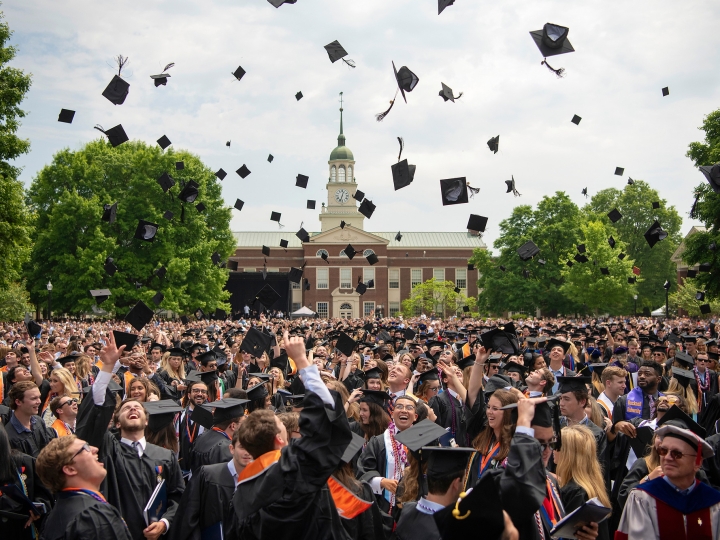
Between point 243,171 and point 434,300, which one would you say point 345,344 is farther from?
point 434,300

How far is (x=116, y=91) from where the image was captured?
12.6 metres

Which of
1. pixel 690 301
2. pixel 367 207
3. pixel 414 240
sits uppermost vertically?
pixel 414 240

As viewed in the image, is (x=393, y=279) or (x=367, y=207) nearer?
(x=367, y=207)

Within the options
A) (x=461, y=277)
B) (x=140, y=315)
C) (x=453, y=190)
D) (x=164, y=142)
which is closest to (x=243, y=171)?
(x=164, y=142)

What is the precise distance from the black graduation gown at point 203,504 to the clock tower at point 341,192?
79.4m

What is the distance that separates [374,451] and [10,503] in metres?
2.42

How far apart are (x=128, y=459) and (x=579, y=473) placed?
9.09 feet

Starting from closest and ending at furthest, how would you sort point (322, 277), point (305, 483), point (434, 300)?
point (305, 483) → point (434, 300) → point (322, 277)

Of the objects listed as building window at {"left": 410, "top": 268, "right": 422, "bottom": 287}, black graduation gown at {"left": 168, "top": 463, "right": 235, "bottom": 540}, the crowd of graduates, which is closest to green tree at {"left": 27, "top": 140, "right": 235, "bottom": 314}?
the crowd of graduates

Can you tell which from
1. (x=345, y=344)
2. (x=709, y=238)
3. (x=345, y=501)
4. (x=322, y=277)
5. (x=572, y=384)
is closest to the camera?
(x=345, y=501)

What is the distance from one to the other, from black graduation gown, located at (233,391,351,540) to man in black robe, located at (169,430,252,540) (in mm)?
821

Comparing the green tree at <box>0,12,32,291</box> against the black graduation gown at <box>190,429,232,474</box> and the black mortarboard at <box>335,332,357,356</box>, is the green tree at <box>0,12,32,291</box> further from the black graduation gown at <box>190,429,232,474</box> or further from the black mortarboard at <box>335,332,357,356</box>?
the black graduation gown at <box>190,429,232,474</box>

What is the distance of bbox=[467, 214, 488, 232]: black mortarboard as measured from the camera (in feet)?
46.7

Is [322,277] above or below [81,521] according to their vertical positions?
above
